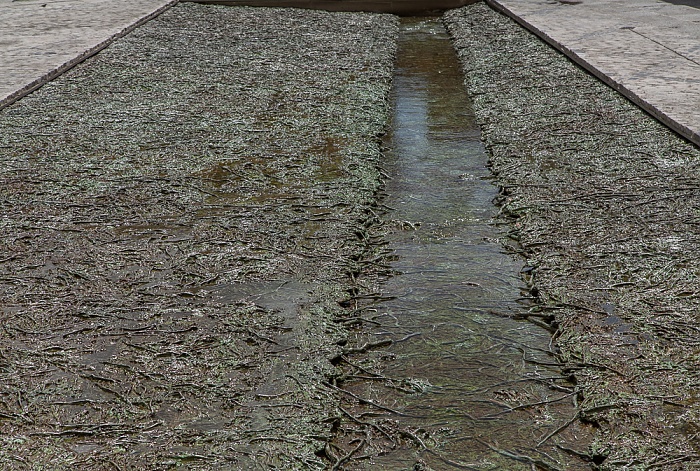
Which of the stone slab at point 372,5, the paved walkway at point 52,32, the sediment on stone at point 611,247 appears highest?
the sediment on stone at point 611,247

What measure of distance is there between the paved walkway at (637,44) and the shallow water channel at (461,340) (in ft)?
4.80

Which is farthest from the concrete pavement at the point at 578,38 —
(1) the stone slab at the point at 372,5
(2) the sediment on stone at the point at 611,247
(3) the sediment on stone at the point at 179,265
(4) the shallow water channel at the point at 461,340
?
(4) the shallow water channel at the point at 461,340

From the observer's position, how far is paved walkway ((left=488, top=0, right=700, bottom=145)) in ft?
16.4

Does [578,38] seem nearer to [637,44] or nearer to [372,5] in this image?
[637,44]

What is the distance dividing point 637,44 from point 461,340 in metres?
5.34

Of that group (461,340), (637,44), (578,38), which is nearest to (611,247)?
(461,340)

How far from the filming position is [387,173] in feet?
13.3

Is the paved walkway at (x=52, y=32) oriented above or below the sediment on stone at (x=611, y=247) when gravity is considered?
below

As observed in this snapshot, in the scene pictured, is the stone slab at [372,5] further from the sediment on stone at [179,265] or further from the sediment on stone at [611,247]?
the sediment on stone at [611,247]

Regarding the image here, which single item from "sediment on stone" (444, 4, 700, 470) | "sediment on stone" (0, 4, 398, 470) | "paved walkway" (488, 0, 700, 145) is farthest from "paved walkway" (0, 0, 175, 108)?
"paved walkway" (488, 0, 700, 145)

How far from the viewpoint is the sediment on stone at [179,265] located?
6.58 feet

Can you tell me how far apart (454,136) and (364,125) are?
52 cm

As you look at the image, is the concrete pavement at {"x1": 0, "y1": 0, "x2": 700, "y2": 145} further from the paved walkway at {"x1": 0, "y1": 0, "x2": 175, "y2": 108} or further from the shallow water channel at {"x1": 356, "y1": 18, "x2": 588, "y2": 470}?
the shallow water channel at {"x1": 356, "y1": 18, "x2": 588, "y2": 470}

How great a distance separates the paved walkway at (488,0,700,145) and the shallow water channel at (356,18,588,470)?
146 centimetres
